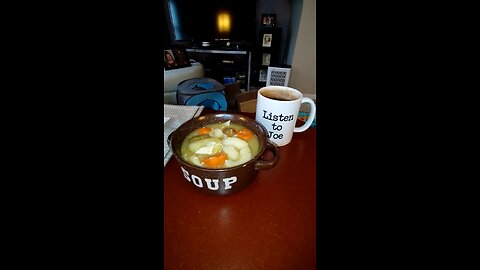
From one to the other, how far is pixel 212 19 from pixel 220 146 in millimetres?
2943

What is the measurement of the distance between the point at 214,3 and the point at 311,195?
3.04m

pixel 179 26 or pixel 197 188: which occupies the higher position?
pixel 179 26

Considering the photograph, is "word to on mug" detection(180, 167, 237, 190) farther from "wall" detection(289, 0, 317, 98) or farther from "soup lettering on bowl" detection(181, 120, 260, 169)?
"wall" detection(289, 0, 317, 98)

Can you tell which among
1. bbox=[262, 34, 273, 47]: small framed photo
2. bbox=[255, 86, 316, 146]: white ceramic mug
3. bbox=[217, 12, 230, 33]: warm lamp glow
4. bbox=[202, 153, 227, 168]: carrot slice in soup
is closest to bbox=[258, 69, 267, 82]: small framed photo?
bbox=[262, 34, 273, 47]: small framed photo

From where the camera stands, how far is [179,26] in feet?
9.59

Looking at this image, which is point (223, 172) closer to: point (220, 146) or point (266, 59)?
point (220, 146)

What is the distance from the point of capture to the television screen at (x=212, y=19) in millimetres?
2758

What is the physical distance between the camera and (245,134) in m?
0.48

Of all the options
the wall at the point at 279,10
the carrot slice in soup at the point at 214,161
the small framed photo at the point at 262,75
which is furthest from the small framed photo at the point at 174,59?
→ the carrot slice in soup at the point at 214,161

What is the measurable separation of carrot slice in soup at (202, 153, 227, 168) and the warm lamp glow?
2.94 meters

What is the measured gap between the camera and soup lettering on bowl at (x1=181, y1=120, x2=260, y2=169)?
1.32ft

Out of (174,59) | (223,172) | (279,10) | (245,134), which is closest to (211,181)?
(223,172)
